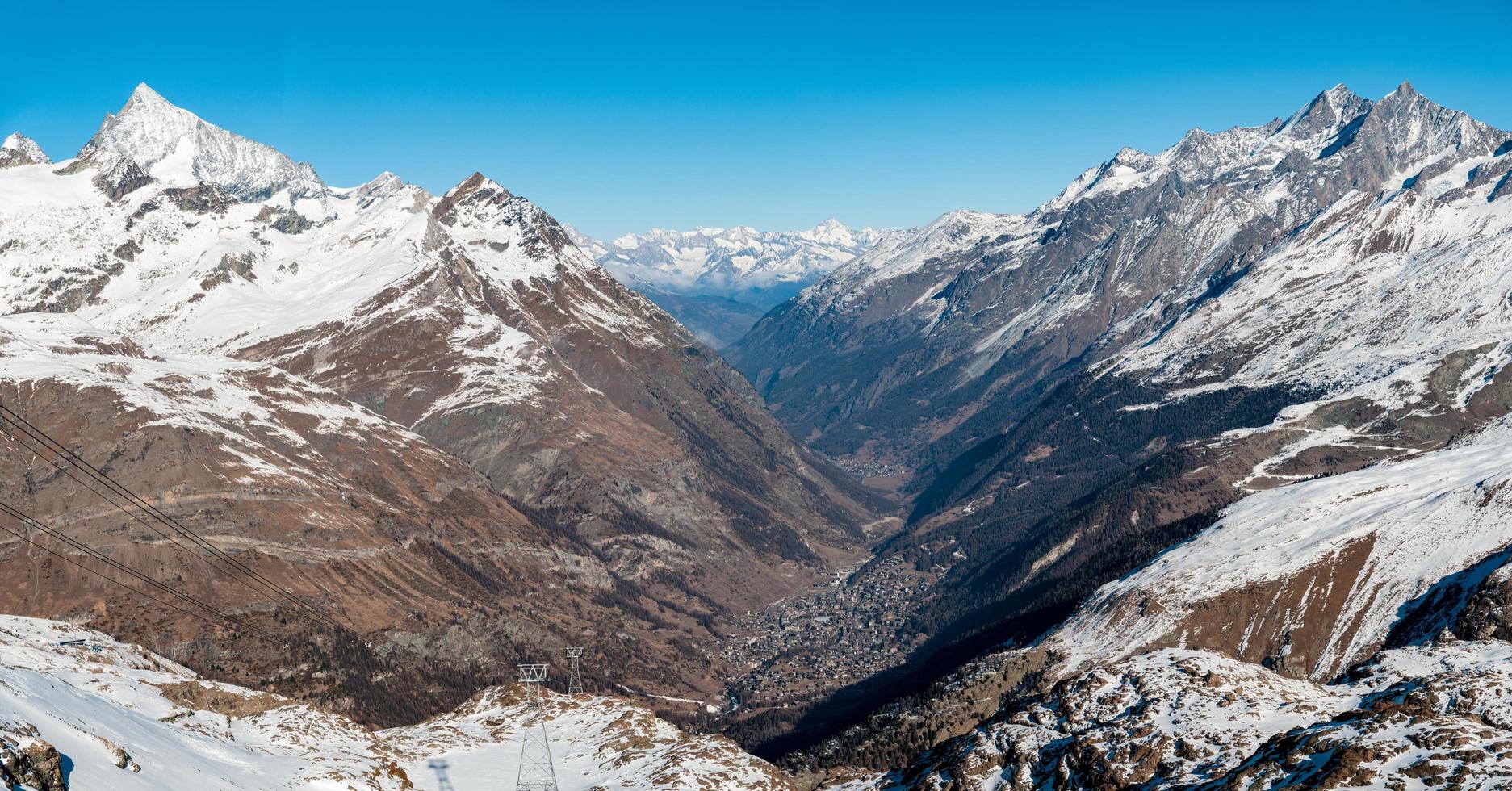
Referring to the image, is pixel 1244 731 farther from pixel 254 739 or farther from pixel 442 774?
pixel 254 739

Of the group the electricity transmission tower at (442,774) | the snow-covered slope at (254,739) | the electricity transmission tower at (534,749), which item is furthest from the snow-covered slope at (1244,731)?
the electricity transmission tower at (442,774)

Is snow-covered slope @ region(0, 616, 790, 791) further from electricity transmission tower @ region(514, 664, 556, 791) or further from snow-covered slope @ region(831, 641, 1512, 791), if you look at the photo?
snow-covered slope @ region(831, 641, 1512, 791)

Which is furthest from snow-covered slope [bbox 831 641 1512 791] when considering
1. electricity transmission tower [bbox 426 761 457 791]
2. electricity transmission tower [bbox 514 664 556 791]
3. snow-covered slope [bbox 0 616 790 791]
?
electricity transmission tower [bbox 426 761 457 791]

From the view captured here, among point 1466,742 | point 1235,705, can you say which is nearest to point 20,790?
point 1466,742

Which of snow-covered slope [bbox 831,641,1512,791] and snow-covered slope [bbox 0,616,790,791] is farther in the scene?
snow-covered slope [bbox 0,616,790,791]

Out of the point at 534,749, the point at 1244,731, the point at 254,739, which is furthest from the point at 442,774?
the point at 1244,731

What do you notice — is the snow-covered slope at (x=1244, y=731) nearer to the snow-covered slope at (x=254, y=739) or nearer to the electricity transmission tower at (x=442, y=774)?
the snow-covered slope at (x=254, y=739)

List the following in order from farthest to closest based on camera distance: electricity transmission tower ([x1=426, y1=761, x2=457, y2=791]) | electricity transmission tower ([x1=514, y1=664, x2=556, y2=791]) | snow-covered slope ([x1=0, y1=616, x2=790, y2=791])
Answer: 1. electricity transmission tower ([x1=426, y1=761, x2=457, y2=791])
2. electricity transmission tower ([x1=514, y1=664, x2=556, y2=791])
3. snow-covered slope ([x1=0, y1=616, x2=790, y2=791])
